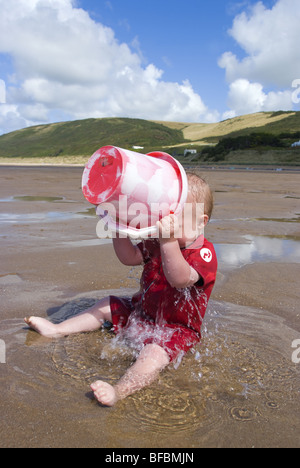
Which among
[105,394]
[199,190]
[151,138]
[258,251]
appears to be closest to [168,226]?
[199,190]

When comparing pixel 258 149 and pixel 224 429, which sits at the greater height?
pixel 258 149

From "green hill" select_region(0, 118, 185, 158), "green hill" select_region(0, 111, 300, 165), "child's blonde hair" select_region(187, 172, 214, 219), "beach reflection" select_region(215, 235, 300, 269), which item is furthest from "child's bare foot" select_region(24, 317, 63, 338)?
"green hill" select_region(0, 118, 185, 158)

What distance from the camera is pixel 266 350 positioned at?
8.52ft

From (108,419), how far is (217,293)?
2.01 meters

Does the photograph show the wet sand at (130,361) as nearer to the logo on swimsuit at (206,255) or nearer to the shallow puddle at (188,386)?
the shallow puddle at (188,386)

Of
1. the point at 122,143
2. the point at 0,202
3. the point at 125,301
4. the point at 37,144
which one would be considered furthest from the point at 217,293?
the point at 37,144

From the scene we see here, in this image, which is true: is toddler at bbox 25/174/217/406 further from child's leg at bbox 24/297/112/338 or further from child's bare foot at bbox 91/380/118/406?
child's bare foot at bbox 91/380/118/406

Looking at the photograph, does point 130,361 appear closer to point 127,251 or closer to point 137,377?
point 137,377

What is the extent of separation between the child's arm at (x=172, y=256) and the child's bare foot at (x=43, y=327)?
91cm

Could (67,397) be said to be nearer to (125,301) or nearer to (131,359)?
(131,359)

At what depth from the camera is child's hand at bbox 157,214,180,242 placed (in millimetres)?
2236

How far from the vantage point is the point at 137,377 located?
2104 millimetres

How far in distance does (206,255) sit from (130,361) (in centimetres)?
80

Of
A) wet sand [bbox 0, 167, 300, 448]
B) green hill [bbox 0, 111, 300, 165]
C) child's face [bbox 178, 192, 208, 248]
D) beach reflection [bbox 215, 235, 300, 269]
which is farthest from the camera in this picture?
green hill [bbox 0, 111, 300, 165]
